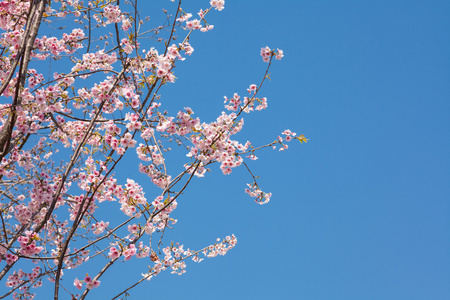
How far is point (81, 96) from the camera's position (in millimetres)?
4688

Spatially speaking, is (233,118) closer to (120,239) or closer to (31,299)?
(120,239)

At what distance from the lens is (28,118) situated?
13.2 ft

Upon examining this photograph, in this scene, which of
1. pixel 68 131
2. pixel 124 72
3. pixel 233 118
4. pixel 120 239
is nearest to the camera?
pixel 120 239

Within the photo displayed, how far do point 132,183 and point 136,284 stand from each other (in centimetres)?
105

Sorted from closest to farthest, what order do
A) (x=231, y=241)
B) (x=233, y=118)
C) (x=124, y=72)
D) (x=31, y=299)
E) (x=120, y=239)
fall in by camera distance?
(x=120, y=239), (x=124, y=72), (x=233, y=118), (x=31, y=299), (x=231, y=241)

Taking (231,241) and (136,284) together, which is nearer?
(136,284)

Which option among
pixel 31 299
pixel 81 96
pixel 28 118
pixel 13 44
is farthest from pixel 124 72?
pixel 31 299

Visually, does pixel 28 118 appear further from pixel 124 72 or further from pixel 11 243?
pixel 11 243

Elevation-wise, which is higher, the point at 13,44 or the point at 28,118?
the point at 13,44

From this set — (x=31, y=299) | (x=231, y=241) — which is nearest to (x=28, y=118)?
(x=31, y=299)

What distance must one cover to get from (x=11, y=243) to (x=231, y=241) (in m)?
3.53

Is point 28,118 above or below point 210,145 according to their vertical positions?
above

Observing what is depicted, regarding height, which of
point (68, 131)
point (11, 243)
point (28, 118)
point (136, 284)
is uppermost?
point (68, 131)

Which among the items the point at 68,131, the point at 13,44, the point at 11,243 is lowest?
the point at 11,243
